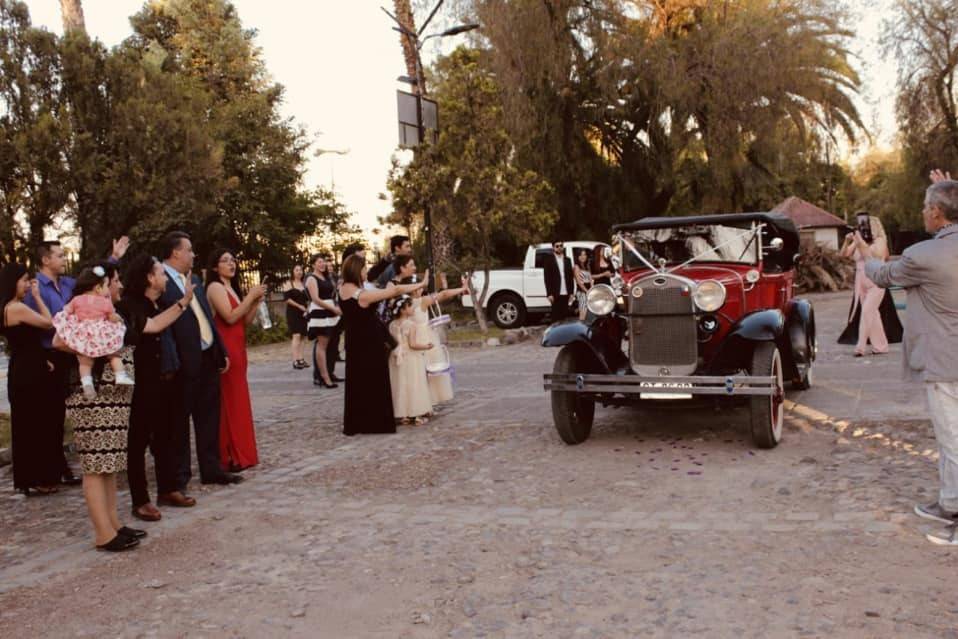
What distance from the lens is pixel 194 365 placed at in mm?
6668

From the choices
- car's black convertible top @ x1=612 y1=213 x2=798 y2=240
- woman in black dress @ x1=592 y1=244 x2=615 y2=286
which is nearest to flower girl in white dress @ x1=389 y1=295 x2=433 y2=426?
car's black convertible top @ x1=612 y1=213 x2=798 y2=240

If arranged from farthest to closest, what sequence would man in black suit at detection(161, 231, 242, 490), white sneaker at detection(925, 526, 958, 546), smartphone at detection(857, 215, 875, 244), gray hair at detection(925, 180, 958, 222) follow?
smartphone at detection(857, 215, 875, 244) → man in black suit at detection(161, 231, 242, 490) → gray hair at detection(925, 180, 958, 222) → white sneaker at detection(925, 526, 958, 546)

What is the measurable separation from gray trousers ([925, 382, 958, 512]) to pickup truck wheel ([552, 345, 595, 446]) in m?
3.14

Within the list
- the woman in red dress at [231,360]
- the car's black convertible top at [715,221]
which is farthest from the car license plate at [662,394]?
the woman in red dress at [231,360]

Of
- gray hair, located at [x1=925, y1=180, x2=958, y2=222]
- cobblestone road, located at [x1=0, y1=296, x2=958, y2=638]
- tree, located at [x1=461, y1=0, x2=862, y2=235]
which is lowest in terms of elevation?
cobblestone road, located at [x1=0, y1=296, x2=958, y2=638]

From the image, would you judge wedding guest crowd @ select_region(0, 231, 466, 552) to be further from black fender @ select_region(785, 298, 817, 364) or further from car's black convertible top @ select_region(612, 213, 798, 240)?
black fender @ select_region(785, 298, 817, 364)

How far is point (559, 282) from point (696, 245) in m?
11.3

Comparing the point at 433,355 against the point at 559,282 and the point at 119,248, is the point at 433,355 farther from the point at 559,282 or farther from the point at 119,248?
the point at 559,282

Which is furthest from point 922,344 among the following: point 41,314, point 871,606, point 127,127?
point 127,127

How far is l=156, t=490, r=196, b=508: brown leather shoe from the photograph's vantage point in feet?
21.2

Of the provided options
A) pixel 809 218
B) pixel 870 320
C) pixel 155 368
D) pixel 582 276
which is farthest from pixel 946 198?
pixel 809 218

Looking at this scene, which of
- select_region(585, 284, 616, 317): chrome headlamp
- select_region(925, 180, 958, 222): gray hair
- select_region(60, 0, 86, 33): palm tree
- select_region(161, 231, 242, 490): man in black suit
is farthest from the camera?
select_region(60, 0, 86, 33): palm tree

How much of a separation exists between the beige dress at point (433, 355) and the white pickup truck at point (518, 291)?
11.2m

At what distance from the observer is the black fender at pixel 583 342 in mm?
7879
